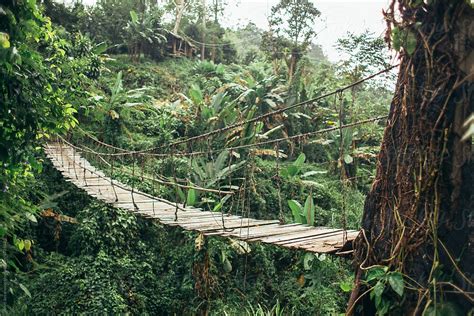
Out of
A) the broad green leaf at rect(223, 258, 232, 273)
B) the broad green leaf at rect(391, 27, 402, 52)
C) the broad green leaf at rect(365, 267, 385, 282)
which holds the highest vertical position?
the broad green leaf at rect(391, 27, 402, 52)

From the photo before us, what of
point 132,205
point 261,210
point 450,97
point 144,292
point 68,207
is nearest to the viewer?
point 450,97

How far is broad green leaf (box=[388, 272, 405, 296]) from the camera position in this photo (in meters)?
1.24

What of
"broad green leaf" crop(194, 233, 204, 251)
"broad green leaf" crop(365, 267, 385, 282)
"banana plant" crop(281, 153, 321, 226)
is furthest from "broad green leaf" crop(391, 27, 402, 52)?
"broad green leaf" crop(194, 233, 204, 251)

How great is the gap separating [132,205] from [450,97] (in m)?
2.44

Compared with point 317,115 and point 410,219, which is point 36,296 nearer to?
point 410,219

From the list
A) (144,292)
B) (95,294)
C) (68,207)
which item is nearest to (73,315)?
(95,294)

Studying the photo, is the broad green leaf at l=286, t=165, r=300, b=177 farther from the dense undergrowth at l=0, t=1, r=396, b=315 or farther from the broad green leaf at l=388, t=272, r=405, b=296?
the broad green leaf at l=388, t=272, r=405, b=296

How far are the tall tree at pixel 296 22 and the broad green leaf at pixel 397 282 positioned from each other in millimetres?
8257

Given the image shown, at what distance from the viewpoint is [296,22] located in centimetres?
948

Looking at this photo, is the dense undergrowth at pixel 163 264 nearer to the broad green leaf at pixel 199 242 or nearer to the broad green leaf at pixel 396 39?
the broad green leaf at pixel 199 242

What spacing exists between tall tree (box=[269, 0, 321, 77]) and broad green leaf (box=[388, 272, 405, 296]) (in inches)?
325

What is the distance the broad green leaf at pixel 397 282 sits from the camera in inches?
48.8

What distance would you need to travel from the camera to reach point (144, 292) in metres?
4.62

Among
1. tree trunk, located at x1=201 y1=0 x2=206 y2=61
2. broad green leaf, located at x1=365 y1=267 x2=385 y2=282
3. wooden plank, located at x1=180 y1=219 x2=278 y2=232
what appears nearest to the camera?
broad green leaf, located at x1=365 y1=267 x2=385 y2=282
